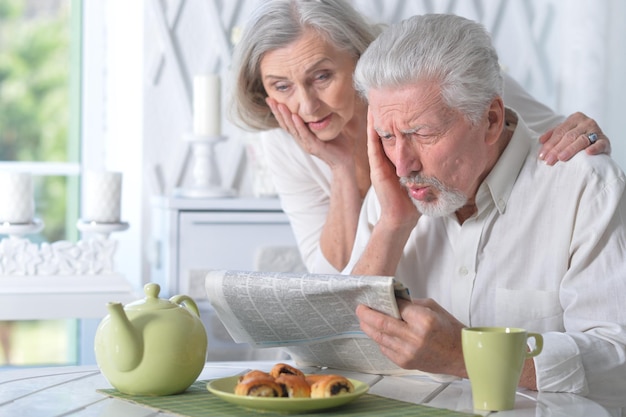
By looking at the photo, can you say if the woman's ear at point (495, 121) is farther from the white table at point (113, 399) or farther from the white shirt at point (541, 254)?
the white table at point (113, 399)

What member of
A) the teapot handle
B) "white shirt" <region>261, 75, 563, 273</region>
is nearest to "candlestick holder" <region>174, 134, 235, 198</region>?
"white shirt" <region>261, 75, 563, 273</region>

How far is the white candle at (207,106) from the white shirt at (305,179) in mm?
550

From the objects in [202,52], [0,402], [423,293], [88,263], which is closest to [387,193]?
[423,293]

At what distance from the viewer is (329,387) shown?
101 cm

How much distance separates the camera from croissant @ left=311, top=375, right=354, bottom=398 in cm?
101

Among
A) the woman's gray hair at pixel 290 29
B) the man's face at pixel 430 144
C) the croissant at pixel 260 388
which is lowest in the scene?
the croissant at pixel 260 388

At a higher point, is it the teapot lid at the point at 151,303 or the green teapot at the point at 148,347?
the teapot lid at the point at 151,303

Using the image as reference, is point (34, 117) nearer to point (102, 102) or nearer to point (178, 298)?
point (102, 102)

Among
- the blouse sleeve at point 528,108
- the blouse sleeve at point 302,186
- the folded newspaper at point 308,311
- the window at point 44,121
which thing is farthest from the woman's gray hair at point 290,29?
the window at point 44,121

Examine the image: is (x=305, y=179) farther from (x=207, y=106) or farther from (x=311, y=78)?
(x=207, y=106)

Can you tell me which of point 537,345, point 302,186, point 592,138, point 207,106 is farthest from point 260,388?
point 207,106

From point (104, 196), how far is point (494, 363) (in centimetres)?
157

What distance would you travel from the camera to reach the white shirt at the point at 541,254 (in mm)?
1227

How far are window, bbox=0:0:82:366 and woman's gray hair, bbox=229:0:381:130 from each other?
1.40 m
